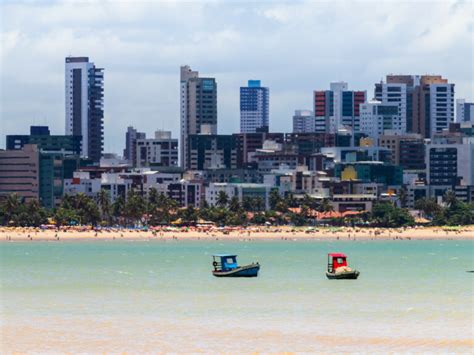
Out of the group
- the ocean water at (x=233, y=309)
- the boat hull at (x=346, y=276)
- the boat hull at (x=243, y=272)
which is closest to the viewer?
the ocean water at (x=233, y=309)

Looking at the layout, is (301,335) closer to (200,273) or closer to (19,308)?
(19,308)

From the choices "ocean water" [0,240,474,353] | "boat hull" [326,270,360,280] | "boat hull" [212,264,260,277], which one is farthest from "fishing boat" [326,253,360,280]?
"boat hull" [212,264,260,277]

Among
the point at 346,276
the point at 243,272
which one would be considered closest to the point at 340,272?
the point at 346,276

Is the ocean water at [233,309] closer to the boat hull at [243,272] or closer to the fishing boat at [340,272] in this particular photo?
the fishing boat at [340,272]

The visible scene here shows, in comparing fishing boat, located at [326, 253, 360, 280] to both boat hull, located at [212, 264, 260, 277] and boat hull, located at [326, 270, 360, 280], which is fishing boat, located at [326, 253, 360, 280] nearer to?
boat hull, located at [326, 270, 360, 280]

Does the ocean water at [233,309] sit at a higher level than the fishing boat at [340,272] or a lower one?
lower

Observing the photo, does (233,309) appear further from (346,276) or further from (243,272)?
(243,272)


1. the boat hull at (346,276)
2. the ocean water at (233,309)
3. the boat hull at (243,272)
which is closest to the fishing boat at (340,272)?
the boat hull at (346,276)

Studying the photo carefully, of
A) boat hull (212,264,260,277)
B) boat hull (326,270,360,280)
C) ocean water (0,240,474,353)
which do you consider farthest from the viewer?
boat hull (212,264,260,277)

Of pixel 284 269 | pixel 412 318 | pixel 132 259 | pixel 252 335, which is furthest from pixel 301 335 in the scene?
pixel 132 259
